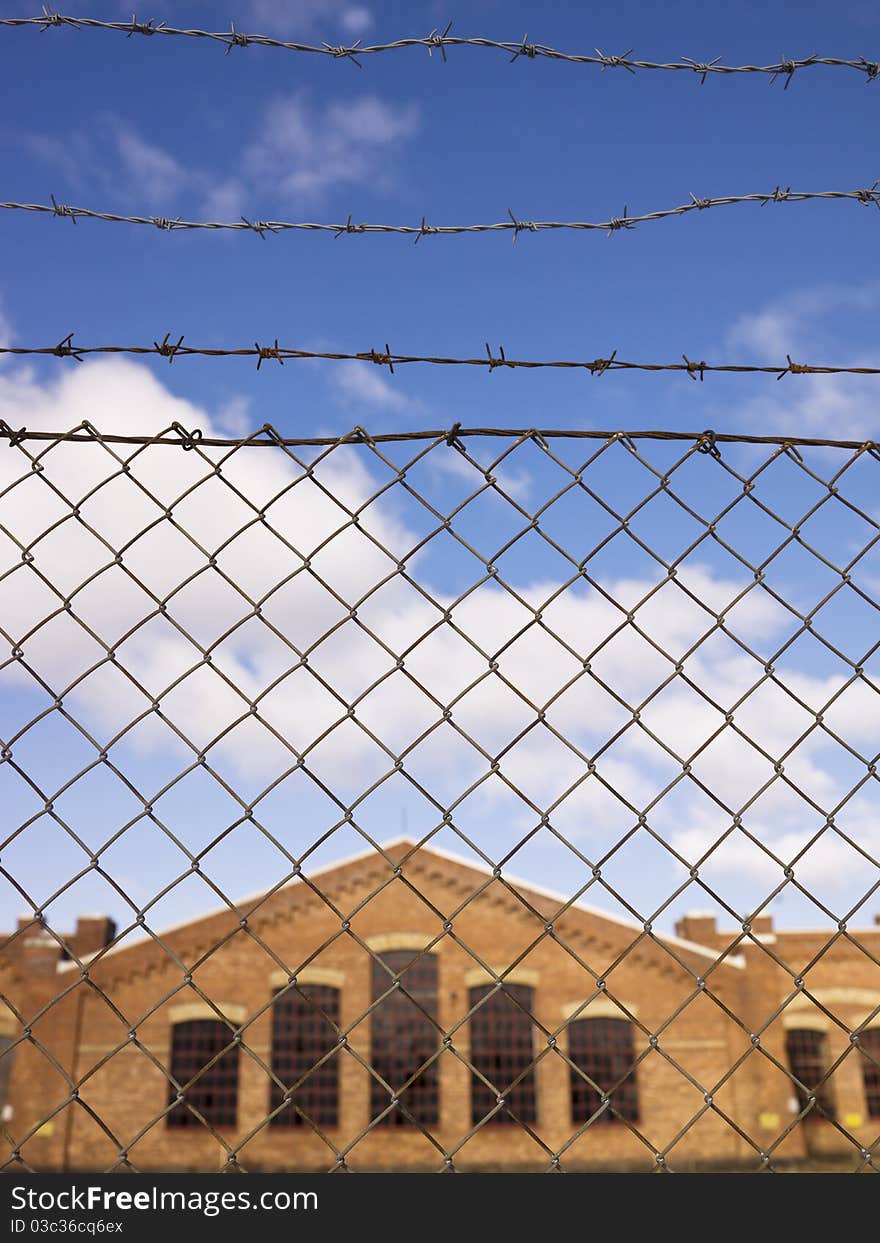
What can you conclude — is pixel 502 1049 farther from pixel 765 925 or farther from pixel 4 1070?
pixel 4 1070

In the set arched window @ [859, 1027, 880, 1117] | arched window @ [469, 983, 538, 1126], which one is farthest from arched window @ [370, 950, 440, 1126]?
arched window @ [859, 1027, 880, 1117]

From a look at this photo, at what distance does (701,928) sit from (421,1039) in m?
6.95

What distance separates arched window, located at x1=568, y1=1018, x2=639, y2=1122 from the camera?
21406 mm

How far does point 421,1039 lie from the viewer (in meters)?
21.6

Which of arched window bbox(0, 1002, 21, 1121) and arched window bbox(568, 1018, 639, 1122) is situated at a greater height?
arched window bbox(0, 1002, 21, 1121)

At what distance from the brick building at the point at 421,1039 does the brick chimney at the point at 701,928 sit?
1200 mm

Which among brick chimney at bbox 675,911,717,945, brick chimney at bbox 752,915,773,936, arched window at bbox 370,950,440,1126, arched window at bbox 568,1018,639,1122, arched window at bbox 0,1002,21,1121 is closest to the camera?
arched window at bbox 0,1002,21,1121

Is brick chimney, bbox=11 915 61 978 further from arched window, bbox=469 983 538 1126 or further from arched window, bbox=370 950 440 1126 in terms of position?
arched window, bbox=469 983 538 1126

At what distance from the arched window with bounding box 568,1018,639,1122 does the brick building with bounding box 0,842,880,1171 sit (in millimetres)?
54

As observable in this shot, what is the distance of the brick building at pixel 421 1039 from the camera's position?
2050 centimetres

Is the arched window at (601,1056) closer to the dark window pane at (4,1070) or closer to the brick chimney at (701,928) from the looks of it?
the brick chimney at (701,928)

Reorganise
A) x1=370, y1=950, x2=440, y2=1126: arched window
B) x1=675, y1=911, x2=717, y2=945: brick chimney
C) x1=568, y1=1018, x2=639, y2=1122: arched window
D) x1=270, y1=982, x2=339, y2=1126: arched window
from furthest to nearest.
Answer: x1=675, y1=911, x2=717, y2=945: brick chimney → x1=568, y1=1018, x2=639, y2=1122: arched window → x1=370, y1=950, x2=440, y2=1126: arched window → x1=270, y1=982, x2=339, y2=1126: arched window

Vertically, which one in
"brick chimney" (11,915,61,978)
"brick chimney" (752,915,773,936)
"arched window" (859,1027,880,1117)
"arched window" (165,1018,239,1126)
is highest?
"brick chimney" (11,915,61,978)
